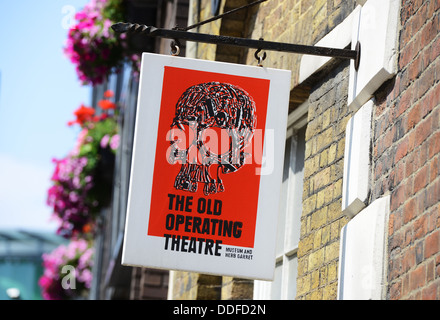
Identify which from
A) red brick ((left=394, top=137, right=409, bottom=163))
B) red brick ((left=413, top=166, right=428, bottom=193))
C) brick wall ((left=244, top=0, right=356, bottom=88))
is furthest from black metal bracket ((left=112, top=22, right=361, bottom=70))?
red brick ((left=413, top=166, right=428, bottom=193))

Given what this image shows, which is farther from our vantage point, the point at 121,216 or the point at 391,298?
the point at 121,216

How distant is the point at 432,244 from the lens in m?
3.19

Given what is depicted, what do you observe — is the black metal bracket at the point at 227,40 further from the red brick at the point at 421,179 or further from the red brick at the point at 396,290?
the red brick at the point at 396,290

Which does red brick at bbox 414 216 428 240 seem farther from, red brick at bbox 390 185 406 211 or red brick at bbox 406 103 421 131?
red brick at bbox 406 103 421 131

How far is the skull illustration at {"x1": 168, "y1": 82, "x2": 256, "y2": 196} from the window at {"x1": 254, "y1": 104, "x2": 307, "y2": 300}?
4.43ft

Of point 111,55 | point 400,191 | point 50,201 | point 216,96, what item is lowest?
point 400,191

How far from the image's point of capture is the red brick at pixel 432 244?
314cm

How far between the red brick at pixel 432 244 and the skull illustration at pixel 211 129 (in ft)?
3.57

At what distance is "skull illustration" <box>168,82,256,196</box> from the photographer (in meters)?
4.01

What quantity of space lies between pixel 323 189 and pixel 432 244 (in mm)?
1396

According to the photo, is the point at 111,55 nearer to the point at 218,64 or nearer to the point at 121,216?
the point at 121,216

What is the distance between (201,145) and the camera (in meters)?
4.05

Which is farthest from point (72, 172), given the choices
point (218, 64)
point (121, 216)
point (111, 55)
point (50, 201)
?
point (218, 64)

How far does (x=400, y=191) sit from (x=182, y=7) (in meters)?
5.56
